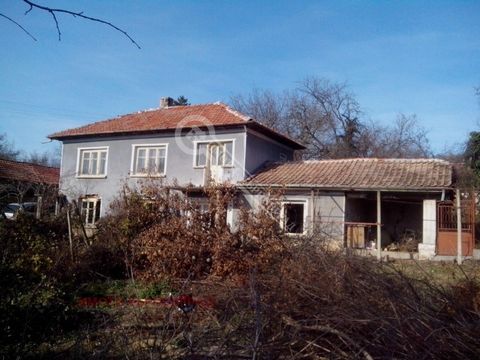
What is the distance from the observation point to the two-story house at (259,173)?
16.8m

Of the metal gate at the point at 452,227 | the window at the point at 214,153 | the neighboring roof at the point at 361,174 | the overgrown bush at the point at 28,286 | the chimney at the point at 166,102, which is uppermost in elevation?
the chimney at the point at 166,102

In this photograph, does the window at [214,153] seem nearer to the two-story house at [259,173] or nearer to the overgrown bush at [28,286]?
the two-story house at [259,173]

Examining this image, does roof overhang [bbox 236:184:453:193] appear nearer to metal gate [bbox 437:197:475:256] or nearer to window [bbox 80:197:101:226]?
metal gate [bbox 437:197:475:256]

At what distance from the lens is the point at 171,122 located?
864 inches

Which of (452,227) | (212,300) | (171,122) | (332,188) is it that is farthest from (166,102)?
(212,300)

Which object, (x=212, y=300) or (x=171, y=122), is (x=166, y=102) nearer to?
(x=171, y=122)

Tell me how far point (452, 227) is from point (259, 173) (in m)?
8.14

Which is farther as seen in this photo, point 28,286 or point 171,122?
point 171,122

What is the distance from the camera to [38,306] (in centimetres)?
673

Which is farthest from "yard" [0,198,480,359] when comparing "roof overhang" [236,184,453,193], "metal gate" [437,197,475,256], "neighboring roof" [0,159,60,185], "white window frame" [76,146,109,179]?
"neighboring roof" [0,159,60,185]

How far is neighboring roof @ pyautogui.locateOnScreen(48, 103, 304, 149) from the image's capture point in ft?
68.3

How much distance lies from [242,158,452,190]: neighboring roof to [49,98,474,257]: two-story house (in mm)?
39

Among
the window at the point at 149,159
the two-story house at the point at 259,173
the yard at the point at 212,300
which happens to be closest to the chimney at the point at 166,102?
the two-story house at the point at 259,173

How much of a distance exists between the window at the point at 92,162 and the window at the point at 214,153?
541cm
